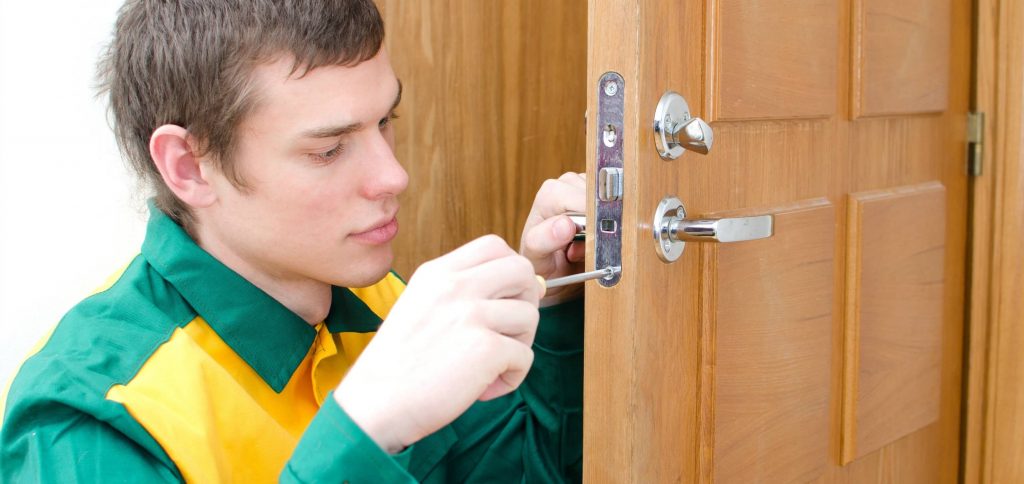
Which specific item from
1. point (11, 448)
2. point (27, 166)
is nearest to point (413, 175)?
point (27, 166)

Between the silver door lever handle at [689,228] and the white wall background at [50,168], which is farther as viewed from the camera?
the white wall background at [50,168]

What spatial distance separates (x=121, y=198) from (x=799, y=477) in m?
0.93

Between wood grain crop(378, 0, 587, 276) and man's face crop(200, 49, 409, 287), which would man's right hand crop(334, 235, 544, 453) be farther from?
wood grain crop(378, 0, 587, 276)

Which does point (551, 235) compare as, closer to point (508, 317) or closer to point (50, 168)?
point (508, 317)

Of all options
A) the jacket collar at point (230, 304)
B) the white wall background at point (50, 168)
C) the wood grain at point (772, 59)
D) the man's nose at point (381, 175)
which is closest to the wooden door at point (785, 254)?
the wood grain at point (772, 59)

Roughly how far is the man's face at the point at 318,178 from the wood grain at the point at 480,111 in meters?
0.40

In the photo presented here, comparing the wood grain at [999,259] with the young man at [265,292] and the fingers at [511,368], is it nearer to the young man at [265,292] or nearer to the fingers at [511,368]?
the young man at [265,292]

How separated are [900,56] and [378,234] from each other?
0.77 meters

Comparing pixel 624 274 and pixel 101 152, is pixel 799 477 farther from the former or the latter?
pixel 101 152

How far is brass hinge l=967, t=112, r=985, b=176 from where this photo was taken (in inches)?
65.5

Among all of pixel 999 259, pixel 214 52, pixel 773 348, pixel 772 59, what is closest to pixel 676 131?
pixel 772 59

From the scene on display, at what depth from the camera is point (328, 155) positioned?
3.56 feet

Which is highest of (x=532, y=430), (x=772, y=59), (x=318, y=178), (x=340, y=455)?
(x=772, y=59)

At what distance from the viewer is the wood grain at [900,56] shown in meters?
1.32
